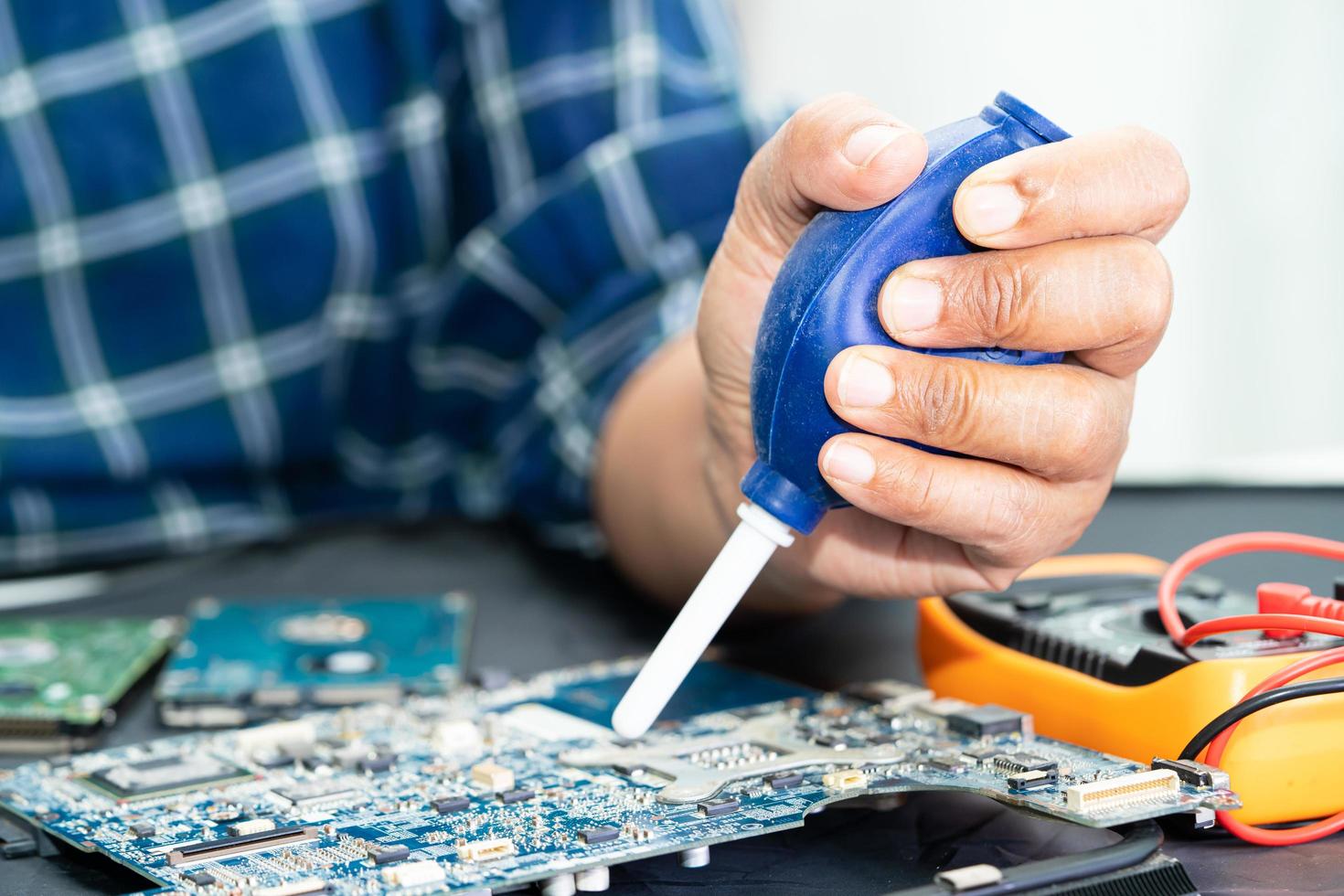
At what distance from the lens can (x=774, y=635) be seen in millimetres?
794

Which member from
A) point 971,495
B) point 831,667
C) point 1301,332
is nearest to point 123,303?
point 831,667

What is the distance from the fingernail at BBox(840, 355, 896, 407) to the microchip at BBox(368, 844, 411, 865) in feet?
0.73

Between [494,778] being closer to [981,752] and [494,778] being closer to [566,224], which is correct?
[981,752]

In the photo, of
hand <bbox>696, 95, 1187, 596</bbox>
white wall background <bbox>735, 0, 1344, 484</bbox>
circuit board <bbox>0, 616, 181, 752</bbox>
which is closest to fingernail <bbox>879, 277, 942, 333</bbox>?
hand <bbox>696, 95, 1187, 596</bbox>

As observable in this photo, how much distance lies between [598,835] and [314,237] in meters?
0.86

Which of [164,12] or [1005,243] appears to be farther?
[164,12]

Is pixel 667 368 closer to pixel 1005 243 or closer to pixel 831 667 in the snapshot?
pixel 831 667

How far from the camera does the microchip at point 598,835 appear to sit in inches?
17.1

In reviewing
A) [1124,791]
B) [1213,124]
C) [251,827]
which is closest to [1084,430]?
[1124,791]

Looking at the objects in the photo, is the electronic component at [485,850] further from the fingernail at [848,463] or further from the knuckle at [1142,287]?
the knuckle at [1142,287]

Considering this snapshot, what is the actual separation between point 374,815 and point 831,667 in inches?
12.3

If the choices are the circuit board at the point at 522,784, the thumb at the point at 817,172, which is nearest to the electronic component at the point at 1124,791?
the circuit board at the point at 522,784

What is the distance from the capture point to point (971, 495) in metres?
0.53

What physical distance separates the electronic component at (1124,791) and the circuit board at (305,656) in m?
0.36
